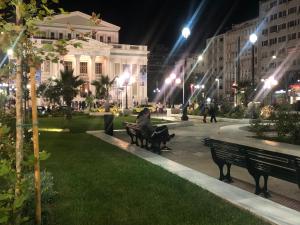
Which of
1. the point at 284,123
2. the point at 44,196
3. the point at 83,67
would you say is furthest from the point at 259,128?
the point at 83,67

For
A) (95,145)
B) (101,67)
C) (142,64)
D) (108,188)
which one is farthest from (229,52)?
(108,188)

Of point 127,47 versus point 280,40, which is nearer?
point 127,47

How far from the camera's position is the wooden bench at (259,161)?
715 centimetres

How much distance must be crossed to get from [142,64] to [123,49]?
16.6 feet

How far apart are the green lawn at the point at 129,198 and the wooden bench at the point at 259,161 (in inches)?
41.4

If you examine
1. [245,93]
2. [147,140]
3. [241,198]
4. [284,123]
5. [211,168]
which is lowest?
[211,168]

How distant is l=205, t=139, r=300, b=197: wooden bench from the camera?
7.15 meters

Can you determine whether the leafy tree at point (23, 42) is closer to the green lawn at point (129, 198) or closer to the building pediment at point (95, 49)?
the green lawn at point (129, 198)

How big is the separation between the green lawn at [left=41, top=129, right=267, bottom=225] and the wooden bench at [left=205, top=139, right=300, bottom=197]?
1.05 m

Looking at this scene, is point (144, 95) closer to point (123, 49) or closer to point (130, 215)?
point (123, 49)

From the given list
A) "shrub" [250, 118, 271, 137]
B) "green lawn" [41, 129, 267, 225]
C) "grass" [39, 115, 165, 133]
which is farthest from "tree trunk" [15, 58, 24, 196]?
"grass" [39, 115, 165, 133]

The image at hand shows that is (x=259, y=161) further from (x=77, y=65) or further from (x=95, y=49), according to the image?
(x=77, y=65)

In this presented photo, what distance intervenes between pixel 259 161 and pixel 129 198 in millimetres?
2341

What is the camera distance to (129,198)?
7375mm
